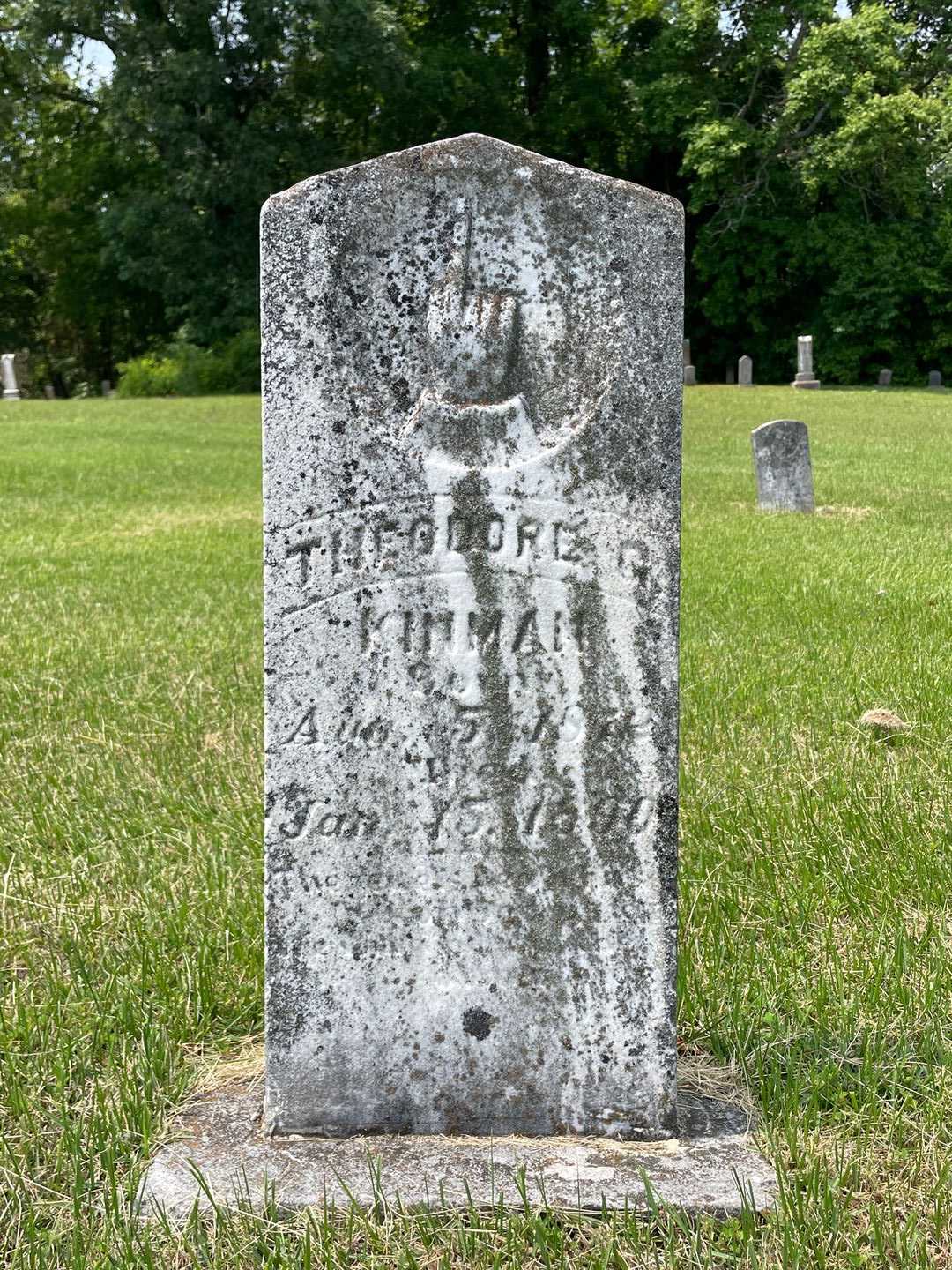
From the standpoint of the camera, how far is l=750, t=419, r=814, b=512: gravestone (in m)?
12.2

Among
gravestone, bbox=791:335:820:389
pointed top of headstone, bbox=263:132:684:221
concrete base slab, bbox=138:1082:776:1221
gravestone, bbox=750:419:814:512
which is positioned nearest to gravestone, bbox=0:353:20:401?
gravestone, bbox=791:335:820:389

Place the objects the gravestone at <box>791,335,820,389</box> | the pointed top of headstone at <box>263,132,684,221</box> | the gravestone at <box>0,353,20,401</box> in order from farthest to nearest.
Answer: the gravestone at <box>791,335,820,389</box> < the gravestone at <box>0,353,20,401</box> < the pointed top of headstone at <box>263,132,684,221</box>

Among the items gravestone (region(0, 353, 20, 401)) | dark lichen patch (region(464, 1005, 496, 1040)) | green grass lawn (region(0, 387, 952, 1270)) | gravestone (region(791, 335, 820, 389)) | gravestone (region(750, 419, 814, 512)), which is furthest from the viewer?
gravestone (region(791, 335, 820, 389))

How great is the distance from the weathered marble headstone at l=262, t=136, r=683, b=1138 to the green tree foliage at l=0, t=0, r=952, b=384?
1248 inches

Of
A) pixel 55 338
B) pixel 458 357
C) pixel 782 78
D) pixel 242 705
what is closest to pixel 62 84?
pixel 55 338

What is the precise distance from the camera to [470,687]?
8.30 ft

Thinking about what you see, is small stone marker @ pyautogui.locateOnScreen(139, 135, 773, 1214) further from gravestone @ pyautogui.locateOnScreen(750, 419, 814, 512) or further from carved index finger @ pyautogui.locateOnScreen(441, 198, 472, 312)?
gravestone @ pyautogui.locateOnScreen(750, 419, 814, 512)

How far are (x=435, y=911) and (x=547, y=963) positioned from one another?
25cm

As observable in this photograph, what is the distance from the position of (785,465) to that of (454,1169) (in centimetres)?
1057

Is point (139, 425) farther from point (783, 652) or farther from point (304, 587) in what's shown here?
point (304, 587)

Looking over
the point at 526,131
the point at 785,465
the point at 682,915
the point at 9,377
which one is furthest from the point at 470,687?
the point at 526,131

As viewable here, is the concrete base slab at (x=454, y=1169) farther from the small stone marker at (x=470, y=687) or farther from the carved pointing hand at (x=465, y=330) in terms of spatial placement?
the carved pointing hand at (x=465, y=330)

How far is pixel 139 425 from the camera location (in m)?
22.5

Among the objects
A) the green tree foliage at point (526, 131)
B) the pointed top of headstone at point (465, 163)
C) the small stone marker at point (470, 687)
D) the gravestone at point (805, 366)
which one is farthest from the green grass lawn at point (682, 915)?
the green tree foliage at point (526, 131)
